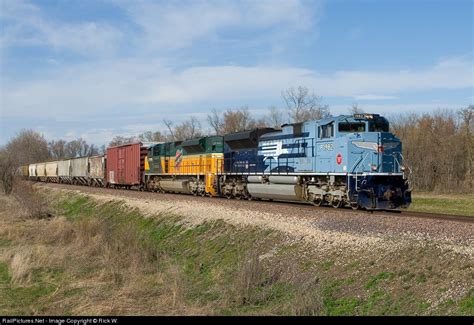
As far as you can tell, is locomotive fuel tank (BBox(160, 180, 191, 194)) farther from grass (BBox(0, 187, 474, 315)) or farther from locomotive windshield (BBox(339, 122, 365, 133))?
locomotive windshield (BBox(339, 122, 365, 133))

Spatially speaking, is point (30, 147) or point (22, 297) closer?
point (22, 297)

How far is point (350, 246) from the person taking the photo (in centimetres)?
1066

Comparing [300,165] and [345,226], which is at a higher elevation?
[300,165]

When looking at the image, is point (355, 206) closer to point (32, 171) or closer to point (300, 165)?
point (300, 165)

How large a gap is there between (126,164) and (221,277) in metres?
29.4

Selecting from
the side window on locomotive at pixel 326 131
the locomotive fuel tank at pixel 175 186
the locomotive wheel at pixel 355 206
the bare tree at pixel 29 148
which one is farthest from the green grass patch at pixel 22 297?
the bare tree at pixel 29 148

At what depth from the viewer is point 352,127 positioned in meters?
17.6

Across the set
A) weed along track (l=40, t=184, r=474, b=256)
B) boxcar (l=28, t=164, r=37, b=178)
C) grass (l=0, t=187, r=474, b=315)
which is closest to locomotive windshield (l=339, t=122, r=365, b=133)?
weed along track (l=40, t=184, r=474, b=256)

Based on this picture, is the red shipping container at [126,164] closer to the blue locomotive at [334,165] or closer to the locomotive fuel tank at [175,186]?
the locomotive fuel tank at [175,186]

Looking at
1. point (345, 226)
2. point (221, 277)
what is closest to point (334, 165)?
point (345, 226)

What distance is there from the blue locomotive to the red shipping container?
15276 mm

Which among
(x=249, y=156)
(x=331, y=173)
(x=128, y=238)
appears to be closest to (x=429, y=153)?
(x=249, y=156)

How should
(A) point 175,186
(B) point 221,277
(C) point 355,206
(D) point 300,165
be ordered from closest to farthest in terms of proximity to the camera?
(B) point 221,277 < (C) point 355,206 < (D) point 300,165 < (A) point 175,186

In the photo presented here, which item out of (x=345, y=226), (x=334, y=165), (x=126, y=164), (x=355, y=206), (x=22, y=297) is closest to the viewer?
(x=22, y=297)
